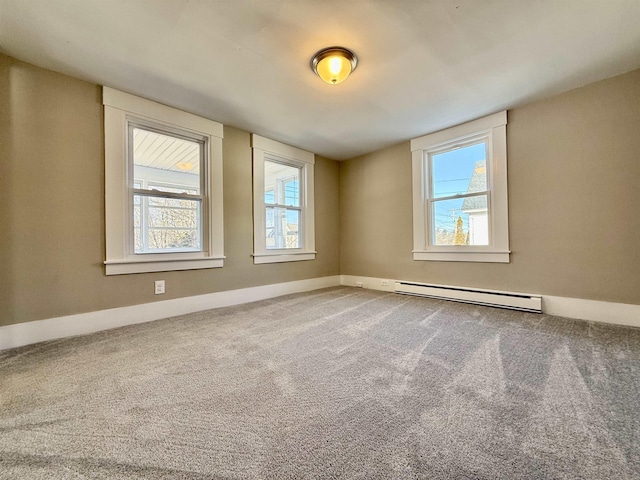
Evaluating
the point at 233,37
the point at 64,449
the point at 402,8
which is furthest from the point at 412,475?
the point at 233,37

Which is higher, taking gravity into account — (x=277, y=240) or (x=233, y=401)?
(x=277, y=240)

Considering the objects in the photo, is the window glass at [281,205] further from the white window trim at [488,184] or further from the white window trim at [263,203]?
the white window trim at [488,184]

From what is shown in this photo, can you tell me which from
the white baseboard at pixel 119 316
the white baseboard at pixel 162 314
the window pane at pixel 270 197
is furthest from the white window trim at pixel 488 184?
the white baseboard at pixel 119 316

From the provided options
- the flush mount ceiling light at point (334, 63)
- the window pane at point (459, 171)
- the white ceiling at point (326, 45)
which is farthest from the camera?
the window pane at point (459, 171)

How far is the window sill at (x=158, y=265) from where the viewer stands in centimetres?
246

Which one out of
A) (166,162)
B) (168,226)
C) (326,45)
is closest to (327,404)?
(326,45)

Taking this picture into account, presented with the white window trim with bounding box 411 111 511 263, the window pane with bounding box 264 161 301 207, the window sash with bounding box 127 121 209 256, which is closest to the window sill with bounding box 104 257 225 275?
the window sash with bounding box 127 121 209 256

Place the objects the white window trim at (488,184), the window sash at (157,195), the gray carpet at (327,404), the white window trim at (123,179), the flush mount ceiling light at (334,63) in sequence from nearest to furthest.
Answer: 1. the gray carpet at (327,404)
2. the flush mount ceiling light at (334,63)
3. the white window trim at (123,179)
4. the window sash at (157,195)
5. the white window trim at (488,184)

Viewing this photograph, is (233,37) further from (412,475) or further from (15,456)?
(412,475)

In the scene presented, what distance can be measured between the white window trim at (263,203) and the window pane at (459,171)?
1.90 m

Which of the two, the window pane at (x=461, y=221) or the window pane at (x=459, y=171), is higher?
the window pane at (x=459, y=171)

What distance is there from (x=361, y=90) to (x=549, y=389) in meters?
2.68

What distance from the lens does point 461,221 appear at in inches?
133

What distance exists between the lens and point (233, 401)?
1.30 metres
